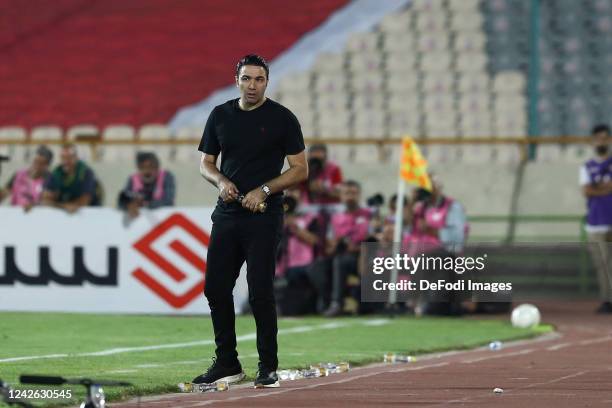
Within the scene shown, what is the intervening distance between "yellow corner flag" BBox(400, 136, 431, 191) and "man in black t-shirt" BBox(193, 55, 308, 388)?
963 cm

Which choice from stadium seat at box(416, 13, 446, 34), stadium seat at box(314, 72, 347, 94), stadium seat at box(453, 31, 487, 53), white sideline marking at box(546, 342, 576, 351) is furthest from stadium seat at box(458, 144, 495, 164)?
white sideline marking at box(546, 342, 576, 351)

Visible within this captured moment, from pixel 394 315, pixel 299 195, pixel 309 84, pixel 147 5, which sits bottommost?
pixel 394 315

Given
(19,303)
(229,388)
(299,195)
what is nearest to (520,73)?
(299,195)

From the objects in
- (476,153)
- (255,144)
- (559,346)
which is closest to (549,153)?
(476,153)

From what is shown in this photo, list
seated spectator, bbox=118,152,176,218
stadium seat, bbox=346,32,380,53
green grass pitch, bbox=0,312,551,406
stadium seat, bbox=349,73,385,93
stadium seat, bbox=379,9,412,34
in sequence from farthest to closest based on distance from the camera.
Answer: stadium seat, bbox=346,32,380,53
stadium seat, bbox=379,9,412,34
stadium seat, bbox=349,73,385,93
seated spectator, bbox=118,152,176,218
green grass pitch, bbox=0,312,551,406

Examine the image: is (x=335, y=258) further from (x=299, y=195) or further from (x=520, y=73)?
(x=520, y=73)

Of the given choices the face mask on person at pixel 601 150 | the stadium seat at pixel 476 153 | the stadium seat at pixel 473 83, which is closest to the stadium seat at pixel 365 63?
the stadium seat at pixel 473 83

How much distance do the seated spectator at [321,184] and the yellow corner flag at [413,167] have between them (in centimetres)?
86

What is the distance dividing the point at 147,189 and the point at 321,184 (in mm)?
2130

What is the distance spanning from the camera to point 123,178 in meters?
26.2

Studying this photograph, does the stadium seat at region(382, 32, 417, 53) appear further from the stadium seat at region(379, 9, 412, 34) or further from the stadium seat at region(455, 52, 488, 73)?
the stadium seat at region(455, 52, 488, 73)

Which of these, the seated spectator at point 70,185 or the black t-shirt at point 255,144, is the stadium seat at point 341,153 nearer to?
the seated spectator at point 70,185

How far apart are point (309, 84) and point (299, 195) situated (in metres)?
12.0

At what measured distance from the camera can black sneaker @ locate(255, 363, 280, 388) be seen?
9.64 metres
